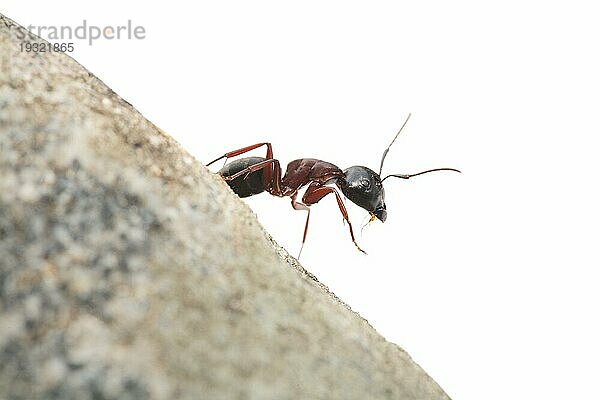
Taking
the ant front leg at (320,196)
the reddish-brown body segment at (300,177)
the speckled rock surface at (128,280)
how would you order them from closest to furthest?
the speckled rock surface at (128,280) < the ant front leg at (320,196) < the reddish-brown body segment at (300,177)

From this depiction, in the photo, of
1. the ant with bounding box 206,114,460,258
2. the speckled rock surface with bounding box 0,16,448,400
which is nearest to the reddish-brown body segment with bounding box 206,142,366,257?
the ant with bounding box 206,114,460,258

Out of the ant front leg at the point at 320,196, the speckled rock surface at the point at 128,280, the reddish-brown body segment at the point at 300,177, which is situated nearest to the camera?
the speckled rock surface at the point at 128,280

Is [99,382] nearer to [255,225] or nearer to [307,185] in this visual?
[255,225]

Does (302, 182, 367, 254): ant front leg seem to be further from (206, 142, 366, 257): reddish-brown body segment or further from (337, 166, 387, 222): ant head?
(337, 166, 387, 222): ant head

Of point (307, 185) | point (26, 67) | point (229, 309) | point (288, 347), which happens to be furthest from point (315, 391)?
point (307, 185)

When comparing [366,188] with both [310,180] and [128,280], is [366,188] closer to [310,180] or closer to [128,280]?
[310,180]

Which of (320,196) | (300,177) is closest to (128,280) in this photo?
(320,196)

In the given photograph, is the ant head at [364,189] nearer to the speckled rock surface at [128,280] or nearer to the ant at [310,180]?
the ant at [310,180]

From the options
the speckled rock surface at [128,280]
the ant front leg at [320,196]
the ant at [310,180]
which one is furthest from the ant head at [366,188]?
the speckled rock surface at [128,280]
